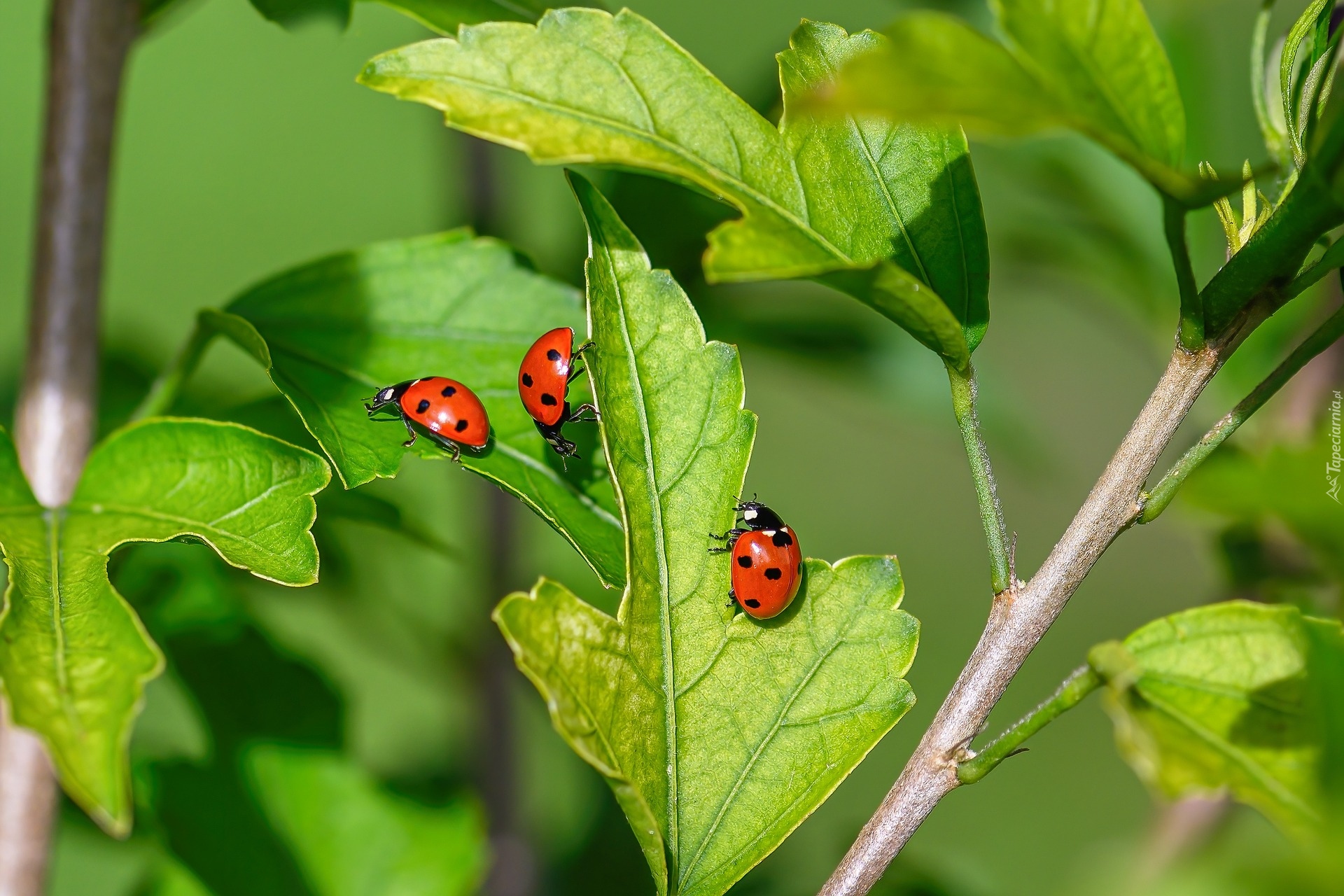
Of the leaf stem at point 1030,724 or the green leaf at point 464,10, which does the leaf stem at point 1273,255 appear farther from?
the green leaf at point 464,10

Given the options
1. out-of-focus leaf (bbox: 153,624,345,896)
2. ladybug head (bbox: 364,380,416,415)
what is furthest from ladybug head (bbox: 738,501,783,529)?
out-of-focus leaf (bbox: 153,624,345,896)

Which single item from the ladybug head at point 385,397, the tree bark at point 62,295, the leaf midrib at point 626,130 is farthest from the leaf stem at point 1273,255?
the tree bark at point 62,295

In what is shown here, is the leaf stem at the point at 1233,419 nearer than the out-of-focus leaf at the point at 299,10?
Yes

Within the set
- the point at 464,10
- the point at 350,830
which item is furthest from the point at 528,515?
the point at 464,10

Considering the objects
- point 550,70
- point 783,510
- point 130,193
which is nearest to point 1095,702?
point 783,510

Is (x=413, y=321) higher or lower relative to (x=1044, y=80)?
lower

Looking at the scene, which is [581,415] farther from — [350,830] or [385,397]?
[350,830]
